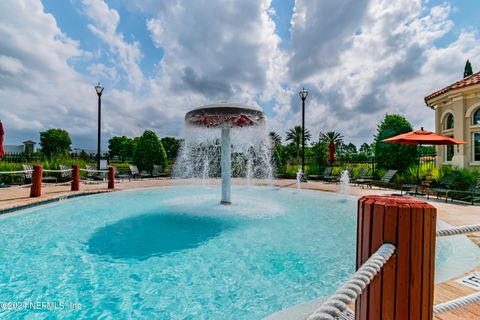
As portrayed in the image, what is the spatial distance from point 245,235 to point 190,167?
1743 cm

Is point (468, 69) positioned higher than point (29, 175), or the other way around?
point (468, 69)

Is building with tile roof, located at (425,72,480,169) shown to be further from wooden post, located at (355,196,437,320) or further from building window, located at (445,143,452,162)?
wooden post, located at (355,196,437,320)

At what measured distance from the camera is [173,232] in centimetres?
641

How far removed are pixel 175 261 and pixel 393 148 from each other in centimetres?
1679

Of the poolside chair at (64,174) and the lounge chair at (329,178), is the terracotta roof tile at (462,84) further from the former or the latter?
the poolside chair at (64,174)

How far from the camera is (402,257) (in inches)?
60.8

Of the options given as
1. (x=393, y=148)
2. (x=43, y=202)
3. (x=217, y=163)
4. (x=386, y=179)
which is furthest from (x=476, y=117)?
(x=43, y=202)

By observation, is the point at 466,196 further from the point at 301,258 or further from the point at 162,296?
the point at 162,296

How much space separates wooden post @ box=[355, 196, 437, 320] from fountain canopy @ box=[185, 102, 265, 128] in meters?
6.77

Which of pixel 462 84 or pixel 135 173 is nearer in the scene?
pixel 462 84

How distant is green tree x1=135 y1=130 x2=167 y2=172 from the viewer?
23.6 metres

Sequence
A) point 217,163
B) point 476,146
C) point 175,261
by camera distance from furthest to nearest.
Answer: point 217,163
point 476,146
point 175,261

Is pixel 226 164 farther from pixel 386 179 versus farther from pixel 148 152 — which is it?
pixel 148 152

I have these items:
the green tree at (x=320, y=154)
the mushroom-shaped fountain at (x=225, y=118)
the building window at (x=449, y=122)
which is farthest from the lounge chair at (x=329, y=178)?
the mushroom-shaped fountain at (x=225, y=118)
